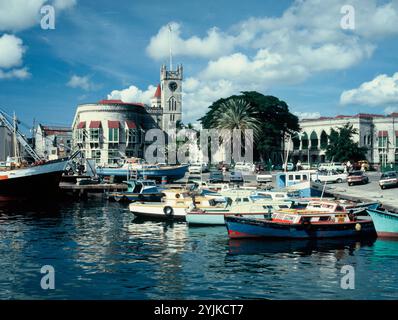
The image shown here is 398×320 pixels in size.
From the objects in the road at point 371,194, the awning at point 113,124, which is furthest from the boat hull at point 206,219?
the awning at point 113,124

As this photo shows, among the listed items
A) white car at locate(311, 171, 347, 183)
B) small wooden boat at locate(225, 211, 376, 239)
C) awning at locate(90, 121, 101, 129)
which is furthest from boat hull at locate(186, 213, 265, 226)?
awning at locate(90, 121, 101, 129)

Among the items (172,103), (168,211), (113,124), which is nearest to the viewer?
(168,211)

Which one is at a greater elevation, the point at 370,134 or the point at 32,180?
the point at 370,134

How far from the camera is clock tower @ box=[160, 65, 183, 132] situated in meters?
161

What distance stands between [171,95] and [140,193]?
11098 centimetres

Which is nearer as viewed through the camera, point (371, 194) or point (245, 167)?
point (371, 194)

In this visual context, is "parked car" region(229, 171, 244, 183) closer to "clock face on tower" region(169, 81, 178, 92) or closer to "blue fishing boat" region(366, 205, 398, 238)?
"blue fishing boat" region(366, 205, 398, 238)

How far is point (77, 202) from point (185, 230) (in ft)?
96.6

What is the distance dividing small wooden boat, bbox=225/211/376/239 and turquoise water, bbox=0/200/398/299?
0.68 metres

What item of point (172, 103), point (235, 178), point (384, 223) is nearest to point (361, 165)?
point (235, 178)

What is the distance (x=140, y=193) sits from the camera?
57250 millimetres

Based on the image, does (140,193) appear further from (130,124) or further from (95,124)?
(130,124)

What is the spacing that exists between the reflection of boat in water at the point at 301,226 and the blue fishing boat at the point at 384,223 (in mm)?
1136
